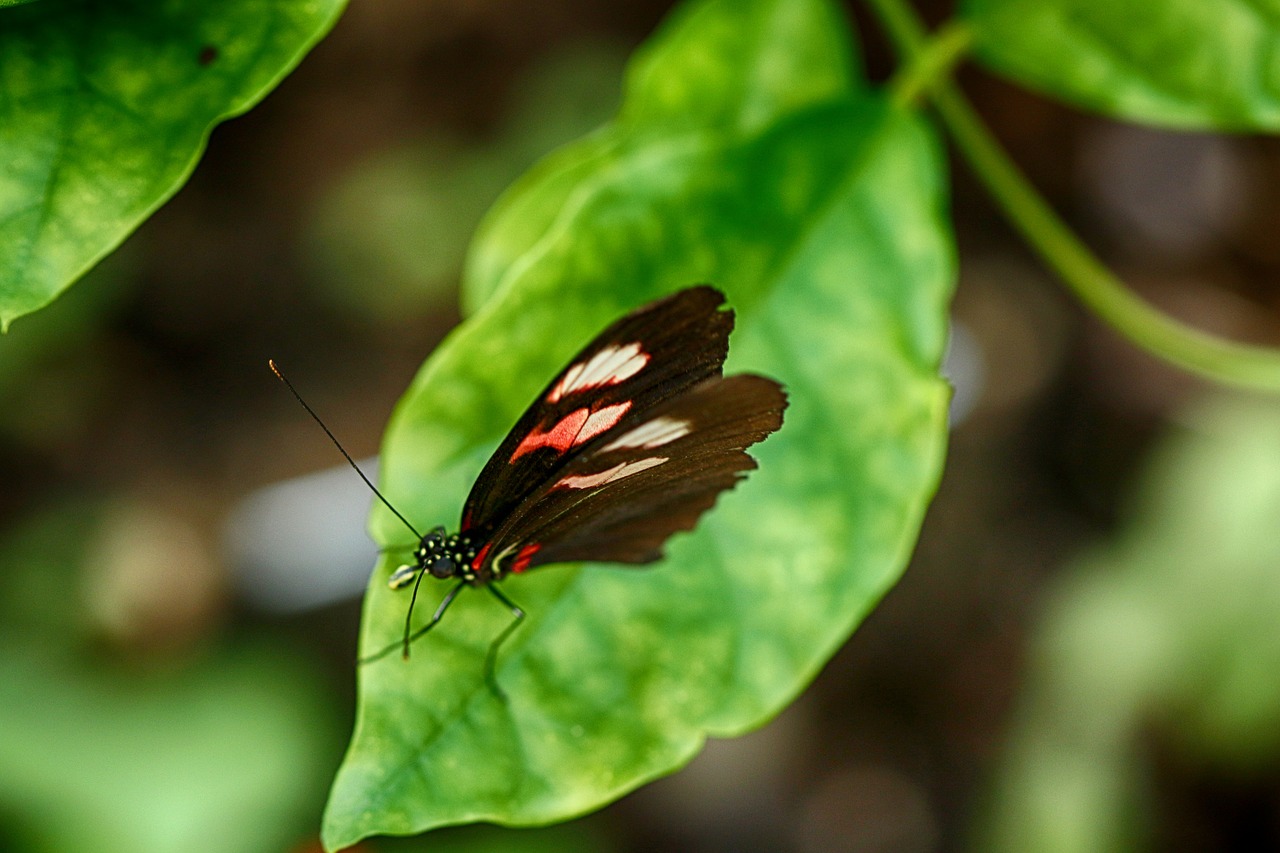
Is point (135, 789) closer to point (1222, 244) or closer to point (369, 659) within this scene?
point (369, 659)

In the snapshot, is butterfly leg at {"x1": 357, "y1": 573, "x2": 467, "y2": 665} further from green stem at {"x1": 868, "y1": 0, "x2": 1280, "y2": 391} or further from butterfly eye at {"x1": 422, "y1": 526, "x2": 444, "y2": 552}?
green stem at {"x1": 868, "y1": 0, "x2": 1280, "y2": 391}

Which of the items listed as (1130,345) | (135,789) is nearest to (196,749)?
(135,789)

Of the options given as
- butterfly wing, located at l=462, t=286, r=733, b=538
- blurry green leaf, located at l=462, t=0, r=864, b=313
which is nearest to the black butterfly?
butterfly wing, located at l=462, t=286, r=733, b=538

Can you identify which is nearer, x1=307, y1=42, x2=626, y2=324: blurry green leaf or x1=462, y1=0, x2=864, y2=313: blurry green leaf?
x1=462, y1=0, x2=864, y2=313: blurry green leaf

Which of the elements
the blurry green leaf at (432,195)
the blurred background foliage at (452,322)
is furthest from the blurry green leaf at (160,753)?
the blurry green leaf at (432,195)

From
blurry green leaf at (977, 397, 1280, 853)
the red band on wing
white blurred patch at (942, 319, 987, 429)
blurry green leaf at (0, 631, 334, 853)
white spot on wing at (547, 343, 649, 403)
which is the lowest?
blurry green leaf at (977, 397, 1280, 853)

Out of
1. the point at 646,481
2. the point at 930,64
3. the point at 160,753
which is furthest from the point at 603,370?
the point at 160,753
